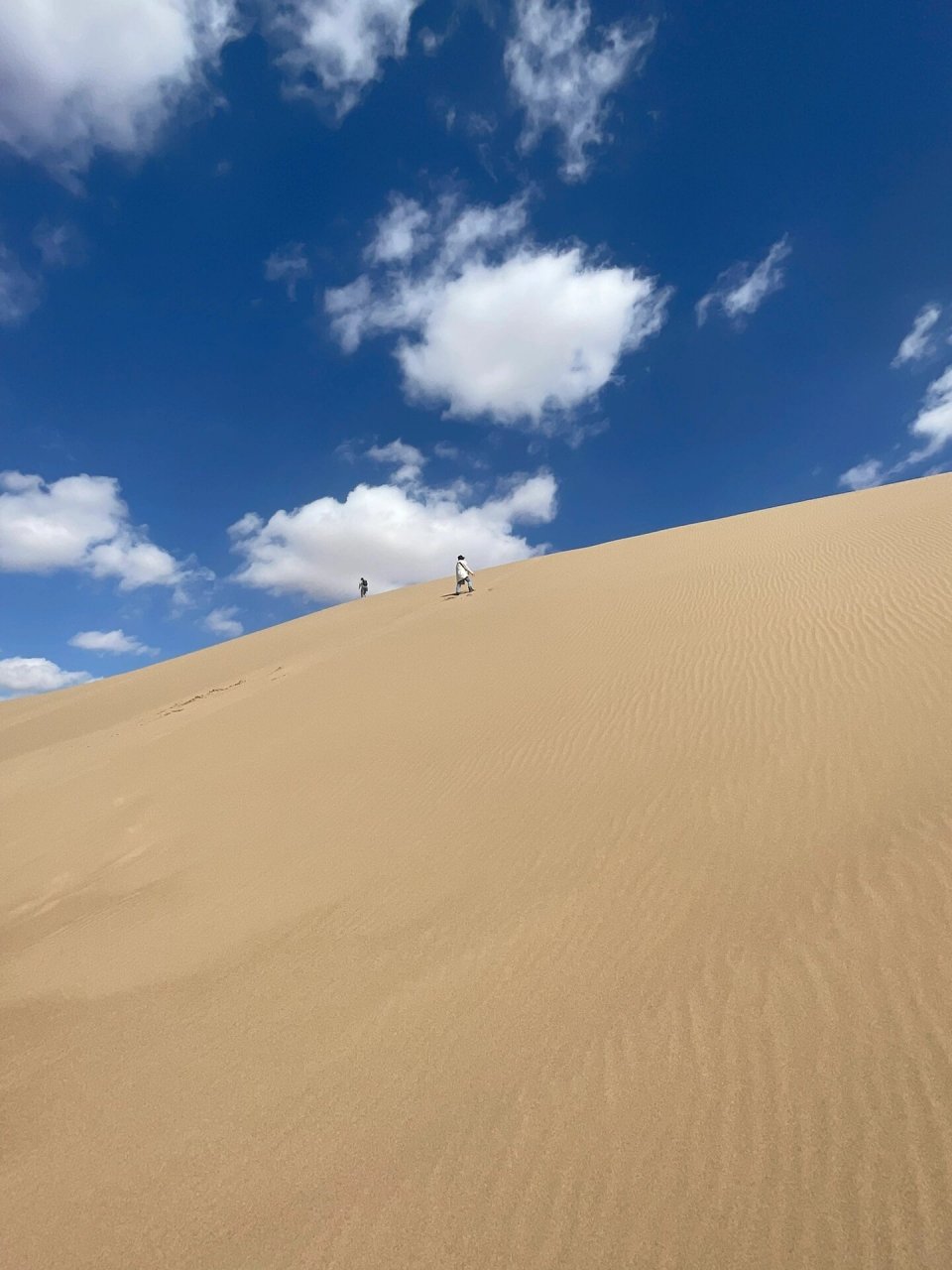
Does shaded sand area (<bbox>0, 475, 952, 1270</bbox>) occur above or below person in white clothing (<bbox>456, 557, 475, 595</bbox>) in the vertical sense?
below

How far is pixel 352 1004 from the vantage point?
3.79 metres

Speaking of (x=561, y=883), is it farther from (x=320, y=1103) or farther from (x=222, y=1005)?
(x=222, y=1005)

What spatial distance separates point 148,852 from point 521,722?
4735 millimetres

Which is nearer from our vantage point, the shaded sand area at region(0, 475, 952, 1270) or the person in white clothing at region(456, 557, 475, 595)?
the shaded sand area at region(0, 475, 952, 1270)

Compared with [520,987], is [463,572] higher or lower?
higher

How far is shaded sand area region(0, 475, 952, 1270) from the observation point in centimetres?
240

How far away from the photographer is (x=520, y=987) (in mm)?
3633

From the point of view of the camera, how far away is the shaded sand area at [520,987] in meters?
2.40

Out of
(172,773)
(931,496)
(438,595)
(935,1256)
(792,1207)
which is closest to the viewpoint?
(935,1256)

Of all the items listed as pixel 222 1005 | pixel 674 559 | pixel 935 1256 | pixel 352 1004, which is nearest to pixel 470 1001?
pixel 352 1004

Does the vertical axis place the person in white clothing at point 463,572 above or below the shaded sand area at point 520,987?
above

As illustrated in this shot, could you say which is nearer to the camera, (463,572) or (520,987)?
(520,987)

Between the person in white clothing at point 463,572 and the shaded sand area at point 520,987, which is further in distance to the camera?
the person in white clothing at point 463,572

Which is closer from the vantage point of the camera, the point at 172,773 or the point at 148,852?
the point at 148,852
